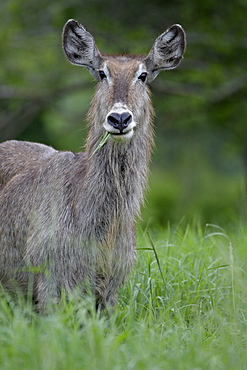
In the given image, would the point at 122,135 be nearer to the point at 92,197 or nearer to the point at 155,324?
the point at 92,197

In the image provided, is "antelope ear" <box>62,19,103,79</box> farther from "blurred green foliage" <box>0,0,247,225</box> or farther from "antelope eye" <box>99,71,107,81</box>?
"blurred green foliage" <box>0,0,247,225</box>

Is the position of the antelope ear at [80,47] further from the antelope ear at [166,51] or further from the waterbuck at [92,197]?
the antelope ear at [166,51]

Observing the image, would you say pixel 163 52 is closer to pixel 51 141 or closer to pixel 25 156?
pixel 25 156

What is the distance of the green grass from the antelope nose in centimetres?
118

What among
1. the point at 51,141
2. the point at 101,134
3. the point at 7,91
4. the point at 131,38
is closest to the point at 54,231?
the point at 101,134

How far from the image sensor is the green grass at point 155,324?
13.0 ft

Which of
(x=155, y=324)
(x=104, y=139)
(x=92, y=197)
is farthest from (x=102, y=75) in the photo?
(x=155, y=324)

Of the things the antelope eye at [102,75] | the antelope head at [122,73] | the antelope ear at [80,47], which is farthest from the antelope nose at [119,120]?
the antelope ear at [80,47]

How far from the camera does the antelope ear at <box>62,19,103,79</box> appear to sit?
5688mm

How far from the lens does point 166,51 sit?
5836 millimetres

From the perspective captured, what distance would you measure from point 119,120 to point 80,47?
3.75ft

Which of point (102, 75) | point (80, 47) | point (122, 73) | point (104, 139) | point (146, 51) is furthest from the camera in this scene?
point (146, 51)

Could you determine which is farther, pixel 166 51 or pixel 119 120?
pixel 166 51

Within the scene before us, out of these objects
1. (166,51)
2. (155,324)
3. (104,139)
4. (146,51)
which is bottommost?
(155,324)
